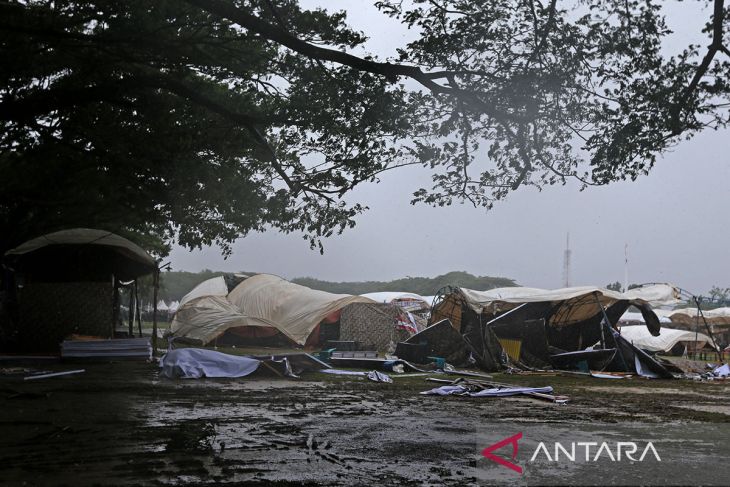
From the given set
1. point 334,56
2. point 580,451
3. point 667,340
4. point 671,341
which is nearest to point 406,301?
point 667,340

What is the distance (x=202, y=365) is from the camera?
11.5m

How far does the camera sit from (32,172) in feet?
45.6

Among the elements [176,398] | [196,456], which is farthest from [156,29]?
[196,456]

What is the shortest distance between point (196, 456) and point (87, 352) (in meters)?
9.61

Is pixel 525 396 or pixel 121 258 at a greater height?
pixel 121 258

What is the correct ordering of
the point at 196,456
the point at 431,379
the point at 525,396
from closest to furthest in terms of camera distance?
the point at 196,456 < the point at 525,396 < the point at 431,379

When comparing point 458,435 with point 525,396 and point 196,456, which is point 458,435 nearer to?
point 196,456

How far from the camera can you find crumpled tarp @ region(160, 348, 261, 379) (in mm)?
11102

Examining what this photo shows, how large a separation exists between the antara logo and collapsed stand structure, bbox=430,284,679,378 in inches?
408

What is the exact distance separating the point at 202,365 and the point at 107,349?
11.2 feet

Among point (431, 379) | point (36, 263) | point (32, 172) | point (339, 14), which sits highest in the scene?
point (339, 14)

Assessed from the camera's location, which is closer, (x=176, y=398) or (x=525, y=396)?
(x=176, y=398)

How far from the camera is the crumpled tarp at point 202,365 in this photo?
11102 mm

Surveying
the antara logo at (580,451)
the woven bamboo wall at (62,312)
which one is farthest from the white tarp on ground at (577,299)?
the antara logo at (580,451)
